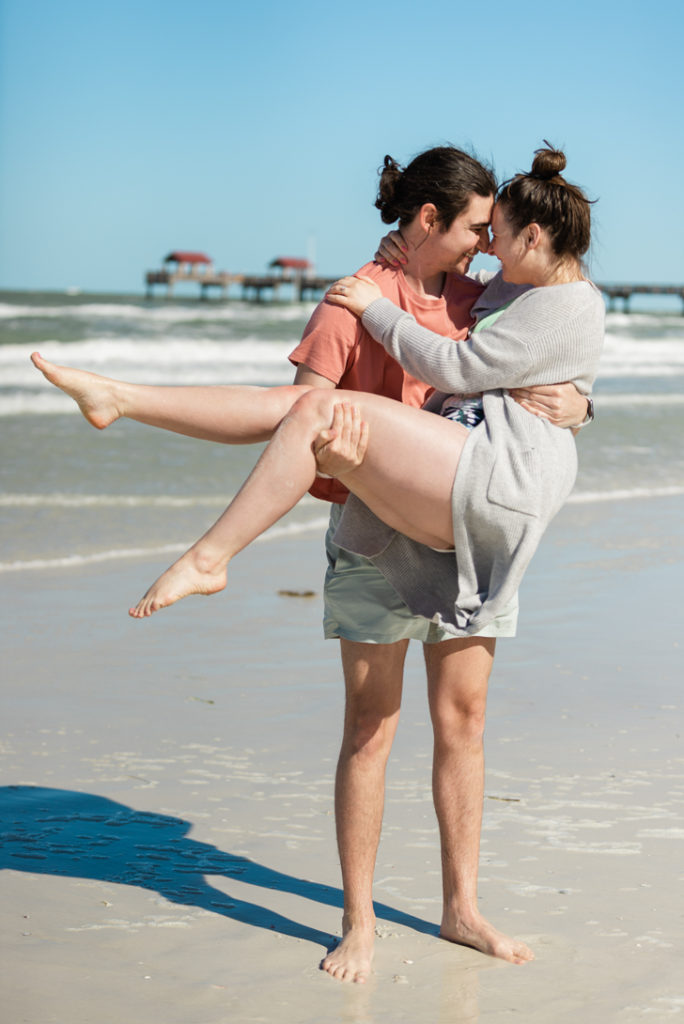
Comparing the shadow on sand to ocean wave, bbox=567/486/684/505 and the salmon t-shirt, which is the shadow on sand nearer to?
the salmon t-shirt

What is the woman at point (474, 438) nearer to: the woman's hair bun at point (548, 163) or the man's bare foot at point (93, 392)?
the woman's hair bun at point (548, 163)

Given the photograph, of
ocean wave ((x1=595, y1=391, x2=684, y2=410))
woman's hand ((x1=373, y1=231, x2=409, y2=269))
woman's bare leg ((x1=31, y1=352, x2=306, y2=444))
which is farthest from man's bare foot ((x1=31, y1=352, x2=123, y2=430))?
ocean wave ((x1=595, y1=391, x2=684, y2=410))

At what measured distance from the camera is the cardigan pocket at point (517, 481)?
8.19 ft

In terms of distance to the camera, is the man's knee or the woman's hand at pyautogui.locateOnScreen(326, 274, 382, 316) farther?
the man's knee

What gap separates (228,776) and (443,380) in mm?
1699

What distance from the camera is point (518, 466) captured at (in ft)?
8.27

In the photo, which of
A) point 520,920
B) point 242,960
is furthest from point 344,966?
point 520,920

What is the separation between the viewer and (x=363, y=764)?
2.81 meters

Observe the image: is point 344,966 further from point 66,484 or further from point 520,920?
point 66,484

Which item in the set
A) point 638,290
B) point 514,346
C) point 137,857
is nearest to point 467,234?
point 514,346

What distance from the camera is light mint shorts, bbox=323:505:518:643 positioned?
2770mm

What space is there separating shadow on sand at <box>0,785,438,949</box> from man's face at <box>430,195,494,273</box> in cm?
161

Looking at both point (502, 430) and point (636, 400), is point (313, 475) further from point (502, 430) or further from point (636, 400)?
point (636, 400)

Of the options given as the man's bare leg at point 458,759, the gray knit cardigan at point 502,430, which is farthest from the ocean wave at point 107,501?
the gray knit cardigan at point 502,430
